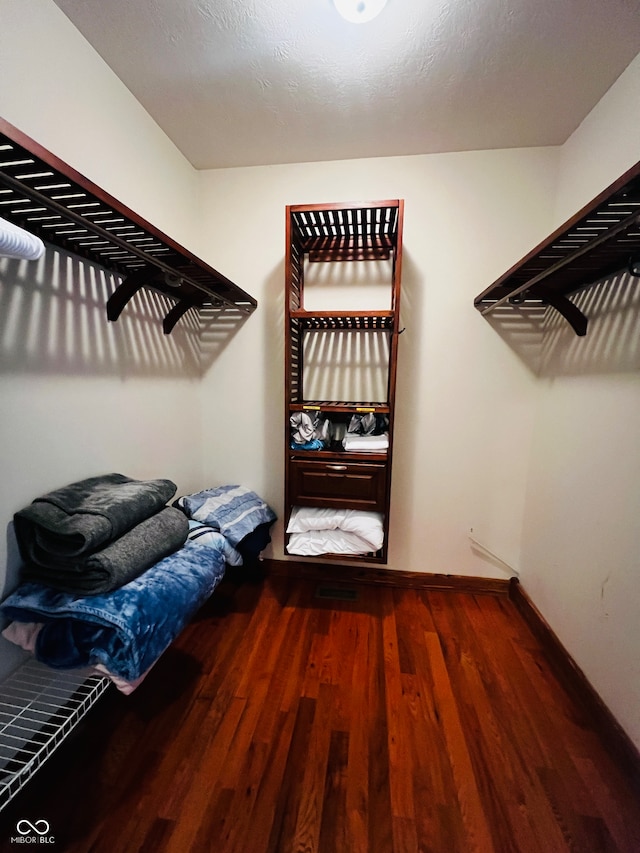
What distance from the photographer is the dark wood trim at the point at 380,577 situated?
6.00ft

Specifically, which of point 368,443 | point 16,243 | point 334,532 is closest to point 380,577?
point 334,532

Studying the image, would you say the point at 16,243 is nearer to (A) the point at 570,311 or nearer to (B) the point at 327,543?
(B) the point at 327,543

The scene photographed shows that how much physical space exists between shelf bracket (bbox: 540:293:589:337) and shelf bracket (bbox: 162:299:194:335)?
1.66 meters

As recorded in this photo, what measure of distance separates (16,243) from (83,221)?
0.83 ft

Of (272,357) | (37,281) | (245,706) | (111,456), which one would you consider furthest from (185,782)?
(272,357)

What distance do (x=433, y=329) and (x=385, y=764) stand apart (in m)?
1.82

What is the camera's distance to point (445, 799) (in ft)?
3.00

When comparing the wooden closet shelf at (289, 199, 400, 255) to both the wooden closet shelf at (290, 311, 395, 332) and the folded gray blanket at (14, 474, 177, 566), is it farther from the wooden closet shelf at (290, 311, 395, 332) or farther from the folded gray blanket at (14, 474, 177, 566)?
the folded gray blanket at (14, 474, 177, 566)

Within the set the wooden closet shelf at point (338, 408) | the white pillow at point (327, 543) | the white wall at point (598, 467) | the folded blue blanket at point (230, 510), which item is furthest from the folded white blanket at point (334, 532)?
the white wall at point (598, 467)

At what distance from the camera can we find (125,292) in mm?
1187

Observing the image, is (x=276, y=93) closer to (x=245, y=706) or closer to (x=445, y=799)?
(x=245, y=706)

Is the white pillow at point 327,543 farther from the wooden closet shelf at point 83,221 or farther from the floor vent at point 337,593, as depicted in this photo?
the wooden closet shelf at point 83,221

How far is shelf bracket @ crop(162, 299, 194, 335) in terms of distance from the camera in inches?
61.3

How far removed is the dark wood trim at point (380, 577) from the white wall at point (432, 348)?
0.19ft
